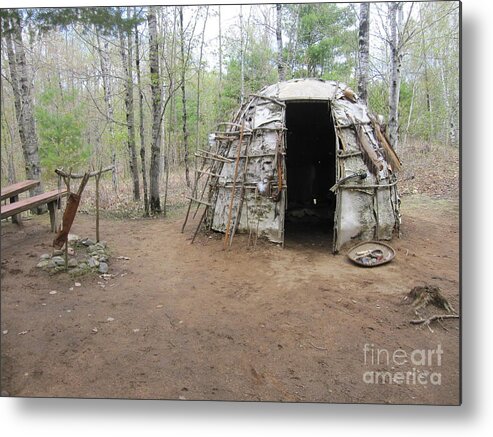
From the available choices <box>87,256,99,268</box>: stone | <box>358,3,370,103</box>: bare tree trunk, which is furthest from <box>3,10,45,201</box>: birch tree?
<box>358,3,370,103</box>: bare tree trunk

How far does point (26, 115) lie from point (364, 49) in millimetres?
3599

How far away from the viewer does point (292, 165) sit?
8.85 m

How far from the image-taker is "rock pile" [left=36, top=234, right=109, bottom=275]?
153 inches

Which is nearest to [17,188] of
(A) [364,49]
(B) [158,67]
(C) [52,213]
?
(C) [52,213]

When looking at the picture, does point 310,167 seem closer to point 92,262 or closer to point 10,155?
point 92,262

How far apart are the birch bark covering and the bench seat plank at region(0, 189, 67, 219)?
0.26 m

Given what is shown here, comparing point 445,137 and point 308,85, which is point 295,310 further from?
point 308,85

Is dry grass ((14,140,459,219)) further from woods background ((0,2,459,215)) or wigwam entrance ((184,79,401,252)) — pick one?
wigwam entrance ((184,79,401,252))

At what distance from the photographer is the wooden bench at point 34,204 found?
315 cm

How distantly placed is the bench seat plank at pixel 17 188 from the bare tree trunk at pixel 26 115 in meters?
0.06

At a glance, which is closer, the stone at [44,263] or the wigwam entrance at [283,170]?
the stone at [44,263]

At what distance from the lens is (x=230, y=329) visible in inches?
126

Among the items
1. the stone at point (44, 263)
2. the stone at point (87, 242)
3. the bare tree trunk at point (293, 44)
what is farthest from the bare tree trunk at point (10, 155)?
the bare tree trunk at point (293, 44)

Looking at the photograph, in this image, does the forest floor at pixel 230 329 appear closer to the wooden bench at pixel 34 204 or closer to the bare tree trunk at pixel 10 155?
the wooden bench at pixel 34 204
